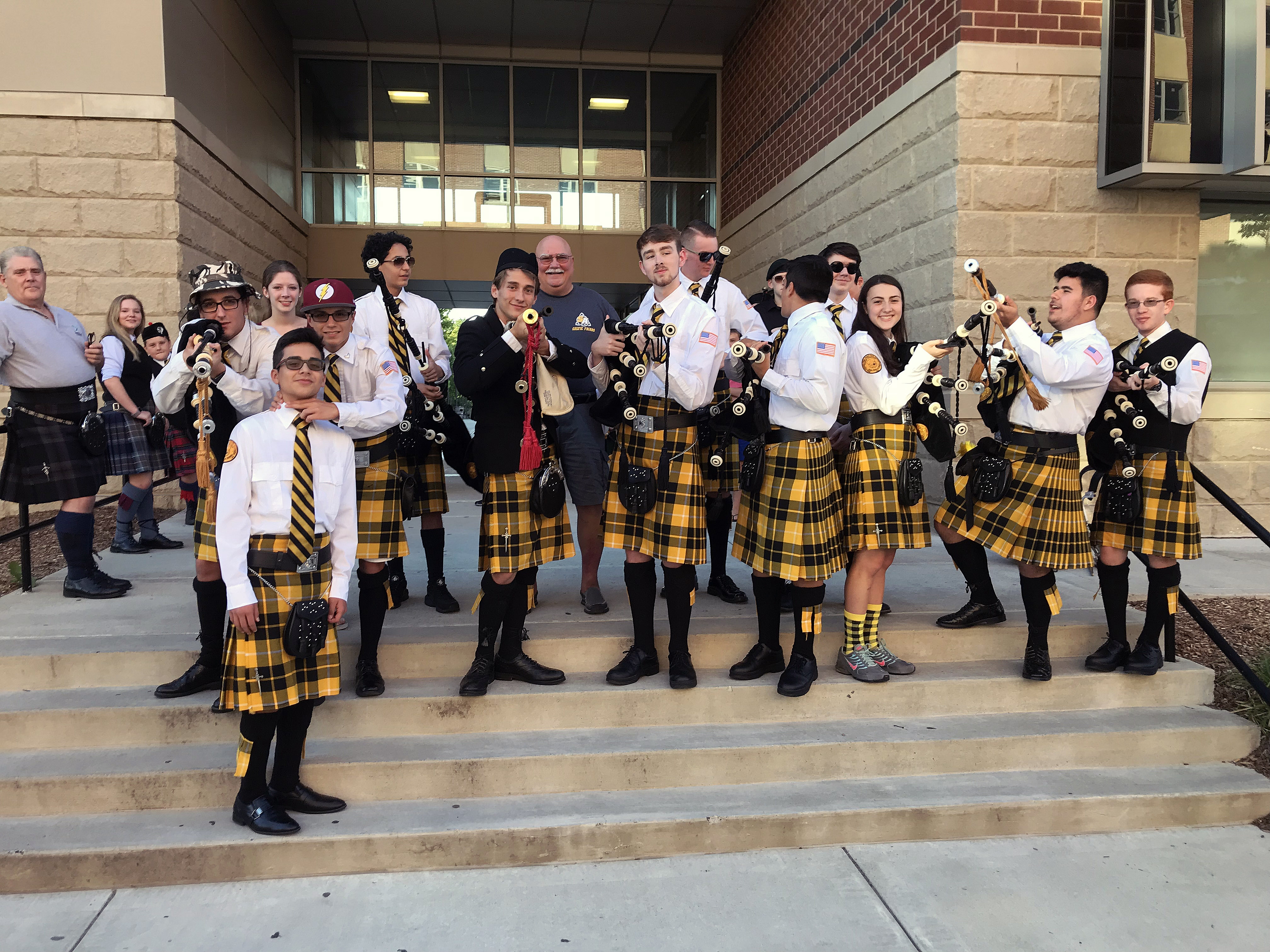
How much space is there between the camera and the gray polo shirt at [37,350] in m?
4.59

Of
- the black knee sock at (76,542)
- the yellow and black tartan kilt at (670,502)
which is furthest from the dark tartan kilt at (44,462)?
the yellow and black tartan kilt at (670,502)

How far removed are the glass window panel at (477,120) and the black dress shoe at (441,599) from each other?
9.58m

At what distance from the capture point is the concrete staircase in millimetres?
2975

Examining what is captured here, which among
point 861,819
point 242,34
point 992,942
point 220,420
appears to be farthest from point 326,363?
Result: point 242,34

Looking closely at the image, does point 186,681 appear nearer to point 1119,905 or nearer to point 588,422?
point 588,422

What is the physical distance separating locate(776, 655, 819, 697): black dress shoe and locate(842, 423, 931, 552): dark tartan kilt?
0.52 meters

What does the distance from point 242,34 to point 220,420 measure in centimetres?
791

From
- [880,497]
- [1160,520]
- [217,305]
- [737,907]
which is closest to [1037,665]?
[1160,520]

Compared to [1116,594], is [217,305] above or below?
above

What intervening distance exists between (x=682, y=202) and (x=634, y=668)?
10.5 meters

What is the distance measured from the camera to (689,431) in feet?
12.2

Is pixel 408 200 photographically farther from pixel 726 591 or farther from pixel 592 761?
pixel 592 761

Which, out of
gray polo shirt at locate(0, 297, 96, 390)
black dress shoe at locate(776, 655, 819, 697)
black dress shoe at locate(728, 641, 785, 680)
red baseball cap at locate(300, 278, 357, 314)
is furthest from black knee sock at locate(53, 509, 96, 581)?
black dress shoe at locate(776, 655, 819, 697)

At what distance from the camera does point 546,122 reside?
12875 millimetres
